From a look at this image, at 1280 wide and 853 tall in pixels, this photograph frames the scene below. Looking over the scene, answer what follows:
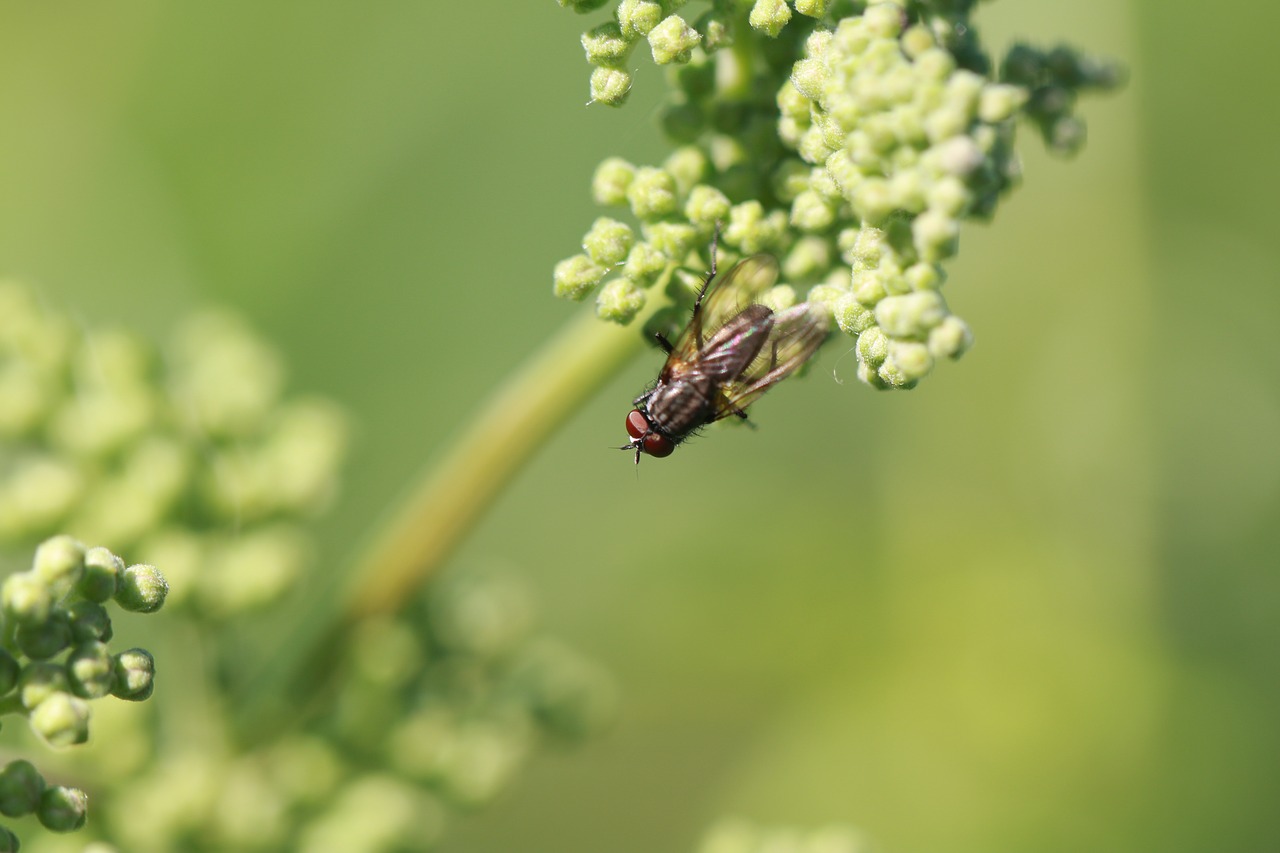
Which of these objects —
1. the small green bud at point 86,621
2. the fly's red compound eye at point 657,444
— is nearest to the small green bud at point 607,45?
the small green bud at point 86,621

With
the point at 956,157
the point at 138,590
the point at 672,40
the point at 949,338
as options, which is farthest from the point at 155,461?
the point at 956,157

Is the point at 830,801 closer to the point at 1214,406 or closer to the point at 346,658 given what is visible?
the point at 1214,406

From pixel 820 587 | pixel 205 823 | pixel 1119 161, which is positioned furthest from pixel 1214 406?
pixel 205 823

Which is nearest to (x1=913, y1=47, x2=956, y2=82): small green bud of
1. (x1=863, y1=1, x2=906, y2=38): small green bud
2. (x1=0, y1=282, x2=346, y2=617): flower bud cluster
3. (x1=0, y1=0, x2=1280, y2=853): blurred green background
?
(x1=863, y1=1, x2=906, y2=38): small green bud

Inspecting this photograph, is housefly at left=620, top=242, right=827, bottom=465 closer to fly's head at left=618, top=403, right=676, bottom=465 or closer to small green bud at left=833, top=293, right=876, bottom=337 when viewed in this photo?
fly's head at left=618, top=403, right=676, bottom=465

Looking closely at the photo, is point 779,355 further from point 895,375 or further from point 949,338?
point 949,338

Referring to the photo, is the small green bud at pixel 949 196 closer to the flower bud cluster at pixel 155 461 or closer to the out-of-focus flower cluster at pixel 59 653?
the out-of-focus flower cluster at pixel 59 653
